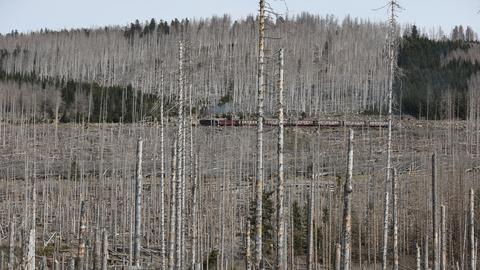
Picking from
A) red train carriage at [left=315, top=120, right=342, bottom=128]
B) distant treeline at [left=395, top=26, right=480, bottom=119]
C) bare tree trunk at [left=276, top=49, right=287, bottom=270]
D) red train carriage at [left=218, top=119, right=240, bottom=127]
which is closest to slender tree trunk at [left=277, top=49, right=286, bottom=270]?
bare tree trunk at [left=276, top=49, right=287, bottom=270]

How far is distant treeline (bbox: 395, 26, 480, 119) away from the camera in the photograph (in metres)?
63.3

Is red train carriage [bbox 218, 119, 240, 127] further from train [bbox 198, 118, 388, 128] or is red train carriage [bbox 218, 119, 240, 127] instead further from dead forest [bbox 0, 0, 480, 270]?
dead forest [bbox 0, 0, 480, 270]

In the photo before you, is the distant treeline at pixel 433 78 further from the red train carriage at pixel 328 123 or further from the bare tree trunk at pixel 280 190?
the bare tree trunk at pixel 280 190

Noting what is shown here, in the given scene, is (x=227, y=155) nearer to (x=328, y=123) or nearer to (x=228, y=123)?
(x=228, y=123)

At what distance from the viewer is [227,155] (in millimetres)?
45781

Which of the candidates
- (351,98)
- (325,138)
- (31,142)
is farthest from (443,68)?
(31,142)

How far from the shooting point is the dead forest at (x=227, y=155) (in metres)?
17.1

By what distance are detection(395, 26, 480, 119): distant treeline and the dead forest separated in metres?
1.66

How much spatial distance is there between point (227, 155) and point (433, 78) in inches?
1556

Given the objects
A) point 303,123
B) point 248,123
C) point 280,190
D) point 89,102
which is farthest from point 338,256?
point 89,102

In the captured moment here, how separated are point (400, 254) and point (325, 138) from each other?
81.5 ft

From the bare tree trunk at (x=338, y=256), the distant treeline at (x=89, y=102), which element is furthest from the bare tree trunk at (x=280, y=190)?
the distant treeline at (x=89, y=102)

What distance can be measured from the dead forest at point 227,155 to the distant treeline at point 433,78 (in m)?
1.66

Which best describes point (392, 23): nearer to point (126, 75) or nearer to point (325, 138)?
point (325, 138)
